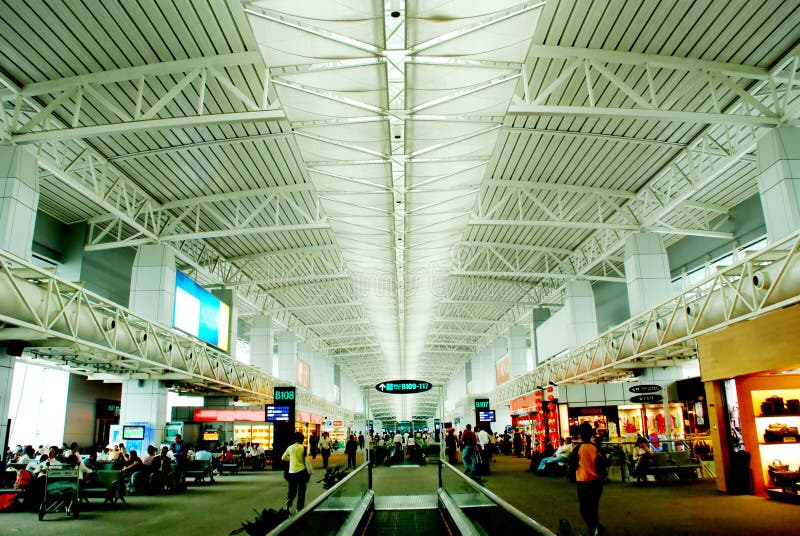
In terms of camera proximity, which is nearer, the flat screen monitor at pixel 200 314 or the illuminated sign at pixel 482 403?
the flat screen monitor at pixel 200 314

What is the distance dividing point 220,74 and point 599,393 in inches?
684

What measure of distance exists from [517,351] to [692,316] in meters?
22.9

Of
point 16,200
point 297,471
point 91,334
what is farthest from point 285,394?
point 16,200

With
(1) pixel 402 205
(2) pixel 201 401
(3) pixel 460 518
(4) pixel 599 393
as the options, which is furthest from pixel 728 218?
(2) pixel 201 401

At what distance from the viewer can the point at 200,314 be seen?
2247 cm

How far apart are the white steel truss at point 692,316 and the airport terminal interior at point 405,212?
9 cm

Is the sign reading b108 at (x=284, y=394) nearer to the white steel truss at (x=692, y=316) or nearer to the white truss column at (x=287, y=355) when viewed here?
the white steel truss at (x=692, y=316)

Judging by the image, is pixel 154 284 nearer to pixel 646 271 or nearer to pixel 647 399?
pixel 646 271

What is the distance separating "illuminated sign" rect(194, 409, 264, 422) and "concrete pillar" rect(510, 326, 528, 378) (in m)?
15.9

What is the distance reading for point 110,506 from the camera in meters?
12.6

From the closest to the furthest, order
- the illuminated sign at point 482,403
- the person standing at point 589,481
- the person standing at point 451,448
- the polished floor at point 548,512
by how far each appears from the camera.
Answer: the person standing at point 589,481 → the polished floor at point 548,512 → the person standing at point 451,448 → the illuminated sign at point 482,403

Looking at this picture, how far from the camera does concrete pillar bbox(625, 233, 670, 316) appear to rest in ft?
61.8

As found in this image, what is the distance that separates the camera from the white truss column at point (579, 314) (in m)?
25.2

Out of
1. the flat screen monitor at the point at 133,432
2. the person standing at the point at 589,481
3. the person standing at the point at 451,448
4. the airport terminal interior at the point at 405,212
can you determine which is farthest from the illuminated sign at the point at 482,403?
the person standing at the point at 589,481
